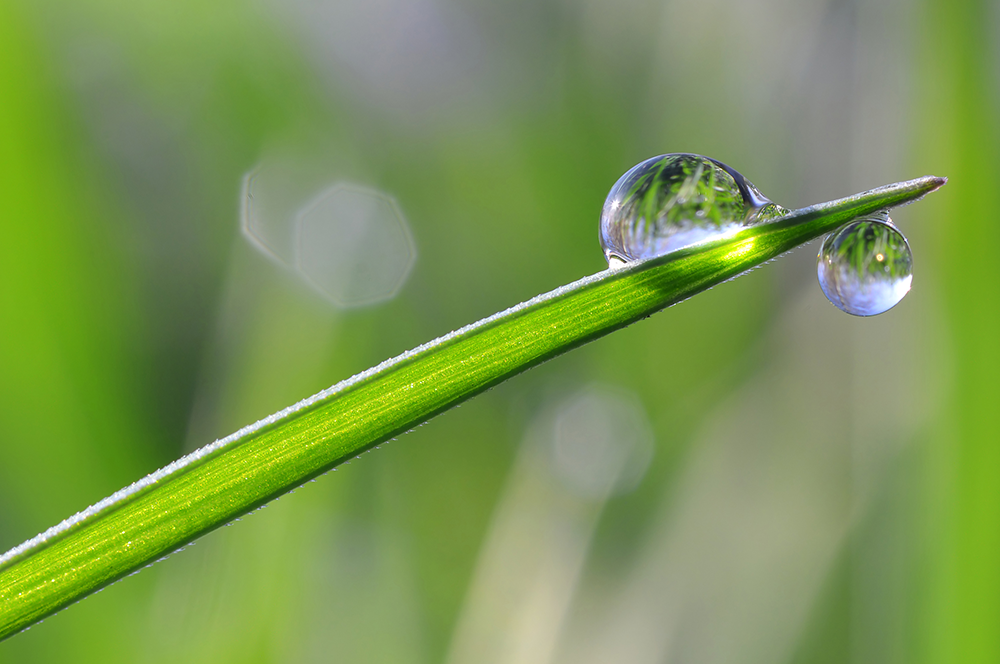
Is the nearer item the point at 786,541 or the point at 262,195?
the point at 786,541

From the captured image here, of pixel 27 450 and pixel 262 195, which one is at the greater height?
pixel 262 195

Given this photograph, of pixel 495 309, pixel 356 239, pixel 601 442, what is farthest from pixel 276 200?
pixel 601 442

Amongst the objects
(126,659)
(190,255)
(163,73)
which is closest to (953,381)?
(126,659)

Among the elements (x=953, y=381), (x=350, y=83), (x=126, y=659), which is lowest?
(x=126, y=659)

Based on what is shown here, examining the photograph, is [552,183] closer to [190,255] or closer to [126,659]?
[190,255]

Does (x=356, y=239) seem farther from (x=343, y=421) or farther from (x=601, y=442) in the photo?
(x=343, y=421)

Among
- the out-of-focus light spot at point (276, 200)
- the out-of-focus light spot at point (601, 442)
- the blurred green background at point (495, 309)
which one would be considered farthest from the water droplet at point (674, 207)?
the out-of-focus light spot at point (276, 200)

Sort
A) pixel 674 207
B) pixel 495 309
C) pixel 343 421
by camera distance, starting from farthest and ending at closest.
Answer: pixel 495 309 < pixel 674 207 < pixel 343 421
